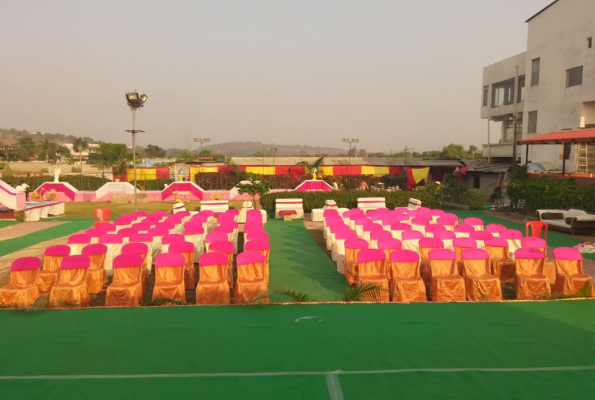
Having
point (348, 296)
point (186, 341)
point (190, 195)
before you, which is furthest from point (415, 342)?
point (190, 195)

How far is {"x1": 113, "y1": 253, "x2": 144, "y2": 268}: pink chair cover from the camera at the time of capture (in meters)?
7.72

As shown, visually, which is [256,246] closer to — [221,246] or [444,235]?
[221,246]

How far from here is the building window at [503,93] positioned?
36.6 metres

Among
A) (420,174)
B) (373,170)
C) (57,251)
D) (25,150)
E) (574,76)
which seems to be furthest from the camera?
(25,150)

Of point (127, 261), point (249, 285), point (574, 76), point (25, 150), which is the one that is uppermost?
point (574, 76)

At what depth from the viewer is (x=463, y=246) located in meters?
9.02

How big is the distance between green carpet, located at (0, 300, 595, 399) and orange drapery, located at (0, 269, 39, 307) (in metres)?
1.08

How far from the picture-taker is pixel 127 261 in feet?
25.5

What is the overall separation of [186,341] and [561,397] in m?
3.84

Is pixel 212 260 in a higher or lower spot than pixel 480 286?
higher

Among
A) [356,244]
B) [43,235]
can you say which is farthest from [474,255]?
[43,235]

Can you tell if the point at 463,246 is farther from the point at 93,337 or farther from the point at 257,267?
the point at 93,337

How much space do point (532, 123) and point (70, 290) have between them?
30.8 meters

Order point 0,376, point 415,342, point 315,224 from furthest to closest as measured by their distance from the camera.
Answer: point 315,224
point 415,342
point 0,376
